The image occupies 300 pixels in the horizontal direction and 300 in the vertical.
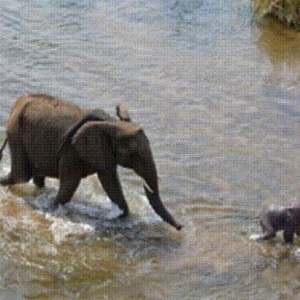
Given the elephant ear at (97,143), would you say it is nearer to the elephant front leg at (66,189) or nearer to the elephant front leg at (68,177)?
the elephant front leg at (68,177)

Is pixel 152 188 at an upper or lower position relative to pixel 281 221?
upper

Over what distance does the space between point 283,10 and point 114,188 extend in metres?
6.29

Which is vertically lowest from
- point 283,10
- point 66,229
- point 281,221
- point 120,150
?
point 66,229

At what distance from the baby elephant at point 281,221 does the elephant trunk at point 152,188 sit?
0.77 meters

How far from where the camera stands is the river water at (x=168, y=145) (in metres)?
7.77

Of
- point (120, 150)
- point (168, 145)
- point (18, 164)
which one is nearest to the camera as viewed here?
point (120, 150)

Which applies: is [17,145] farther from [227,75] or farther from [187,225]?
[227,75]

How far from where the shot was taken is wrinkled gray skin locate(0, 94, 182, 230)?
7.84m

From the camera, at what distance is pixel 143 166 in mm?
7809

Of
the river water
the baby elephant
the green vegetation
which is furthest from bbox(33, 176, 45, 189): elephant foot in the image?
the green vegetation

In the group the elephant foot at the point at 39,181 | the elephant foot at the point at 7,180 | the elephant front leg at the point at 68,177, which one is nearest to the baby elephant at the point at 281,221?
the elephant front leg at the point at 68,177

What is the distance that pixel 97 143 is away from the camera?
26.1 ft

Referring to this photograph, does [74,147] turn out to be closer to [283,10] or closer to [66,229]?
[66,229]

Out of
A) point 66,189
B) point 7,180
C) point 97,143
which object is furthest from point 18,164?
point 97,143
